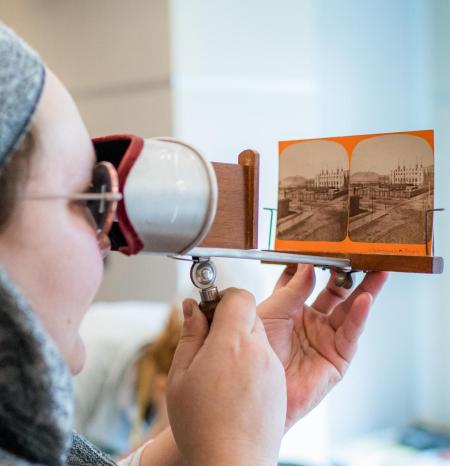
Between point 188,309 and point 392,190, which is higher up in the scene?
point 392,190

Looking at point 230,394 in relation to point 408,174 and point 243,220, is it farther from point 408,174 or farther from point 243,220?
point 408,174

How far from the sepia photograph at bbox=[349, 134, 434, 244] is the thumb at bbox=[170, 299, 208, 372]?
0.21m

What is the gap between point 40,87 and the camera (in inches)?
21.1

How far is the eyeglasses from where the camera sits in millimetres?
589

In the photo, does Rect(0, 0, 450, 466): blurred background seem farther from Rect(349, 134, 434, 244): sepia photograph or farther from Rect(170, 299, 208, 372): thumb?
Rect(170, 299, 208, 372): thumb

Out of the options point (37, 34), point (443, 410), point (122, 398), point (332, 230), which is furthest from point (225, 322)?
point (37, 34)

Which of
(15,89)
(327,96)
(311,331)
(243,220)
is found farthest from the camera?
(327,96)

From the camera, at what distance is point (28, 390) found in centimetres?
51

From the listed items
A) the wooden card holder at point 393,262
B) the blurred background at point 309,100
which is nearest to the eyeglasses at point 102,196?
the wooden card holder at point 393,262

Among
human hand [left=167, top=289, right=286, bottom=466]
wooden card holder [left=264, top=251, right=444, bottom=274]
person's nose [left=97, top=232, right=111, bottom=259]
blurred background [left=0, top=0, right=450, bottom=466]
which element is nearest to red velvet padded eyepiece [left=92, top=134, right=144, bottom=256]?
person's nose [left=97, top=232, right=111, bottom=259]

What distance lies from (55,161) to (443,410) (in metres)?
1.83

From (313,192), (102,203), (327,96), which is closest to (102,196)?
(102,203)

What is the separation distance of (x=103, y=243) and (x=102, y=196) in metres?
0.06

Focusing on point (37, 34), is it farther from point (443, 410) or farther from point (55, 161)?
point (55, 161)
